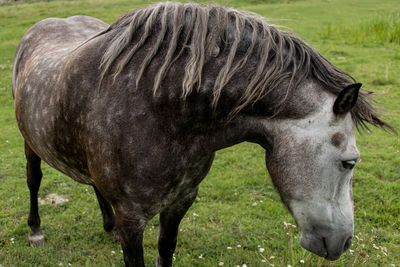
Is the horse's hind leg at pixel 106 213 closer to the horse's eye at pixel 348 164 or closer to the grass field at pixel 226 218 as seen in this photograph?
the grass field at pixel 226 218

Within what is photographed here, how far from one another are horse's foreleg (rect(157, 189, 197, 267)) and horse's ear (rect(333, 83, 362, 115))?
1275 mm

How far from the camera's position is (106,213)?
13.1 ft

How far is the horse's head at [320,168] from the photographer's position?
6.42 ft

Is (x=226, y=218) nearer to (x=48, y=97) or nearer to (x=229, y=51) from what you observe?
(x=48, y=97)

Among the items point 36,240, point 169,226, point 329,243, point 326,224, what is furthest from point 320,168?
point 36,240

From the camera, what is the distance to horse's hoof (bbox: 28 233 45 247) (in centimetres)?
392

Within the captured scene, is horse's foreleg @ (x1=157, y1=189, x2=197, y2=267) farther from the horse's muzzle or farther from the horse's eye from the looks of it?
the horse's eye

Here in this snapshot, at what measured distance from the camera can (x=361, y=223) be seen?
411cm

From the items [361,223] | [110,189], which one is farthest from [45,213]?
[361,223]

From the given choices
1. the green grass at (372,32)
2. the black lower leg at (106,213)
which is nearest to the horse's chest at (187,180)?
the black lower leg at (106,213)

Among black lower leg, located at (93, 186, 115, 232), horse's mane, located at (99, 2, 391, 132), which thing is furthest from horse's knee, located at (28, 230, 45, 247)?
horse's mane, located at (99, 2, 391, 132)

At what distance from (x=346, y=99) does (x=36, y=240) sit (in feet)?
11.1

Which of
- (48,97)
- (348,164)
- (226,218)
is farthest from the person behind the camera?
(226,218)

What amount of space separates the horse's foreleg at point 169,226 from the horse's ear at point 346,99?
1275 mm
